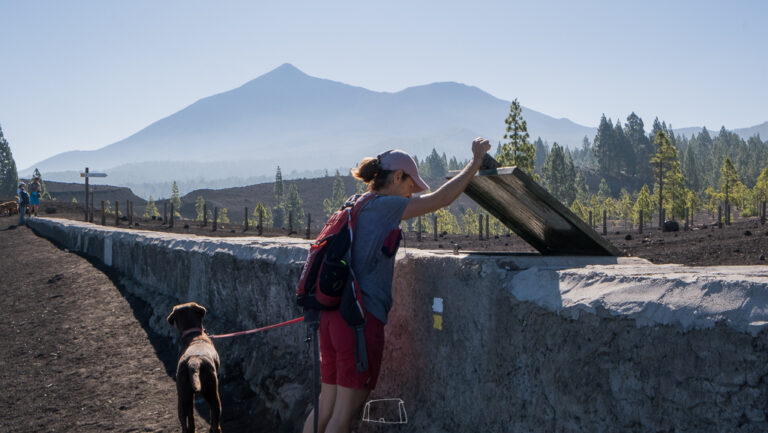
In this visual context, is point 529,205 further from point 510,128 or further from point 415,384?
point 510,128

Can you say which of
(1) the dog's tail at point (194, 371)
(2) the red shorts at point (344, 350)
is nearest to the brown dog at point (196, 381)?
(1) the dog's tail at point (194, 371)

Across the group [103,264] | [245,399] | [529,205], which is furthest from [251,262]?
[103,264]

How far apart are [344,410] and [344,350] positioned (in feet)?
1.04

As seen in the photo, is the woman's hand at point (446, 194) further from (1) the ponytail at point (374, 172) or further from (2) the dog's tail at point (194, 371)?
(2) the dog's tail at point (194, 371)

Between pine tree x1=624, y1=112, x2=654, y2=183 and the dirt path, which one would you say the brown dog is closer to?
the dirt path

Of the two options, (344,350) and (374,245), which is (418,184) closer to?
(374,245)

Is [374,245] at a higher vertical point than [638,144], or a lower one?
lower

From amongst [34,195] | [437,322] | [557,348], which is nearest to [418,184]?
[437,322]

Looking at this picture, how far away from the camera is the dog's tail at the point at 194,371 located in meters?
5.17

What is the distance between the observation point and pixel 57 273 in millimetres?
13453

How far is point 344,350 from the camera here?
3.42 metres

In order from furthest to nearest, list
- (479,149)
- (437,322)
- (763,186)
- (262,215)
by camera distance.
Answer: (262,215)
(763,186)
(437,322)
(479,149)

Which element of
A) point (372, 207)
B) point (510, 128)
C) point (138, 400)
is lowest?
point (138, 400)

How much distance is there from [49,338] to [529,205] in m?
7.24
